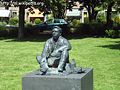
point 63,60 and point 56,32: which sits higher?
point 56,32

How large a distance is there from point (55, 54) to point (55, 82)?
2.71 feet

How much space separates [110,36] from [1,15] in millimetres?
42094

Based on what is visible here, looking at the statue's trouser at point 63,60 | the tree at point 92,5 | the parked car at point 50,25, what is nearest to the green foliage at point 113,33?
the tree at point 92,5

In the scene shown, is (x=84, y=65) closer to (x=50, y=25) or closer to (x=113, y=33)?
(x=113, y=33)

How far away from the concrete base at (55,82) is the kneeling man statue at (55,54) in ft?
0.87

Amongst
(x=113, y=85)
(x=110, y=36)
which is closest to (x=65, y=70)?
(x=113, y=85)

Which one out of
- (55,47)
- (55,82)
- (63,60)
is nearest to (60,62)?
(63,60)

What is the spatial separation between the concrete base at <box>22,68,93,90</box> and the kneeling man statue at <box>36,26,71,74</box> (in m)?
0.27

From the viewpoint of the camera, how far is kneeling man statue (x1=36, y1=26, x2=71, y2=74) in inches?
309

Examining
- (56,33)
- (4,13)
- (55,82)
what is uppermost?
(56,33)

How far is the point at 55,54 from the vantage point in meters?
8.10

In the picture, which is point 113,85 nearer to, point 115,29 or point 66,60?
point 66,60

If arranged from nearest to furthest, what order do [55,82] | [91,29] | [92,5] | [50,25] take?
[55,82]
[91,29]
[92,5]
[50,25]

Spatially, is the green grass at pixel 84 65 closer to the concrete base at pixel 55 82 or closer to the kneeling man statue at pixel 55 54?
the kneeling man statue at pixel 55 54
